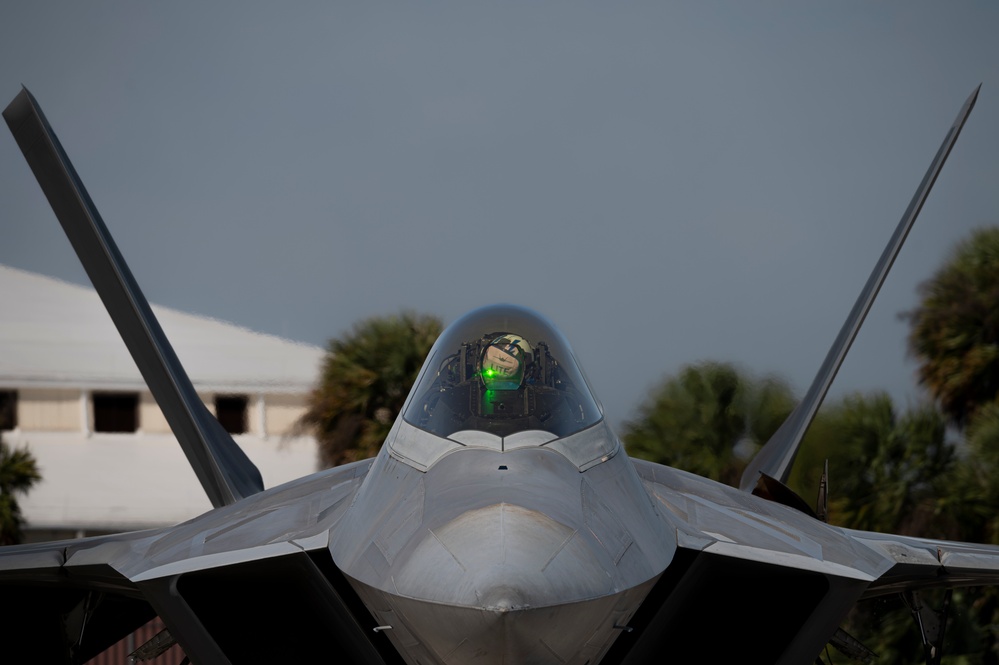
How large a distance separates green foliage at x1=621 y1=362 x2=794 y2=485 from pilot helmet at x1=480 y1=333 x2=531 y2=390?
15.7 m

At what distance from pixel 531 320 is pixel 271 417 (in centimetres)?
2839

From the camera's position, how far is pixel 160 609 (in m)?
5.31

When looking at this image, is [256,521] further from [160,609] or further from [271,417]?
[271,417]

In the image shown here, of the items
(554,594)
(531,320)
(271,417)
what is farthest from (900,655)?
(271,417)

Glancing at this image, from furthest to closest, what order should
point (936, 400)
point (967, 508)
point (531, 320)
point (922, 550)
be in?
point (936, 400) → point (967, 508) → point (922, 550) → point (531, 320)

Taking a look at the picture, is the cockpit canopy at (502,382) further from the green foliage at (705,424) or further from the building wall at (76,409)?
the building wall at (76,409)

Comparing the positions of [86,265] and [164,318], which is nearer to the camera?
[86,265]

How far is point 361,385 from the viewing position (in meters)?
26.4

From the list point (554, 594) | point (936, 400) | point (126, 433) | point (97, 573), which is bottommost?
point (126, 433)

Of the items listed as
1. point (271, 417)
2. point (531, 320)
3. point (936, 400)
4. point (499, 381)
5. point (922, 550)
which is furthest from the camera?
point (271, 417)

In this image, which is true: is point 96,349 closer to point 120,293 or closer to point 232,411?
point 232,411

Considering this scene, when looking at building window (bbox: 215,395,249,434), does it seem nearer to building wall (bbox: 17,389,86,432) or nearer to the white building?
the white building

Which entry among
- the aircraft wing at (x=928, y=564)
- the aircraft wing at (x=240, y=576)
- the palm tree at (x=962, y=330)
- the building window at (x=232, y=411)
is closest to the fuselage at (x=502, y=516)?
the aircraft wing at (x=240, y=576)

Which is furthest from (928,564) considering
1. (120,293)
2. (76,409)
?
(76,409)
